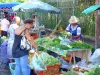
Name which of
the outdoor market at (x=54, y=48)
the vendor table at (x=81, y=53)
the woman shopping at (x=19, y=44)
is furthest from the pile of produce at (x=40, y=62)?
the vendor table at (x=81, y=53)

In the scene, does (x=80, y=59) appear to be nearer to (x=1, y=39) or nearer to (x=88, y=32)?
(x=88, y=32)

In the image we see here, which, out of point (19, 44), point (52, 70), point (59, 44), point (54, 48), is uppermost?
point (19, 44)

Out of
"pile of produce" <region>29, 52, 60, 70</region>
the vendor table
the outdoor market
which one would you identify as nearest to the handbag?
the outdoor market

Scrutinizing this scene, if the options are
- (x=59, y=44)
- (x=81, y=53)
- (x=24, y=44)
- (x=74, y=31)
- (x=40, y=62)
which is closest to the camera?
(x=24, y=44)

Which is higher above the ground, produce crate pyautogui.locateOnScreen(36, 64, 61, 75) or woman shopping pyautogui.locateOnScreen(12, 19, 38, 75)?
woman shopping pyautogui.locateOnScreen(12, 19, 38, 75)

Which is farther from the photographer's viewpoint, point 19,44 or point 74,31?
point 74,31

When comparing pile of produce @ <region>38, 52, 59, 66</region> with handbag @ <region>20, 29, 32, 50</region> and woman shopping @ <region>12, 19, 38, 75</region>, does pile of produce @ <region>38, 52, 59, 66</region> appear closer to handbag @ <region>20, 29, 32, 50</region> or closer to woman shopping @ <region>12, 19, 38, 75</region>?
A: woman shopping @ <region>12, 19, 38, 75</region>

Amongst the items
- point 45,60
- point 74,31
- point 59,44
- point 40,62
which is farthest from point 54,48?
point 74,31

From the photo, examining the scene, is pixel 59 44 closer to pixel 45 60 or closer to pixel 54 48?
pixel 54 48

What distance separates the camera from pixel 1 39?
11609 millimetres

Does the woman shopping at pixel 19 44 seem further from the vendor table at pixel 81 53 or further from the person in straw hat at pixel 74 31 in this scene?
the person in straw hat at pixel 74 31

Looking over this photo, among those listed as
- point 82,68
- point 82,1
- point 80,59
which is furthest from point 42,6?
point 82,68

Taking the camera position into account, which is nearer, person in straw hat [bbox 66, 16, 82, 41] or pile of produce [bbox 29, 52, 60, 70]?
pile of produce [bbox 29, 52, 60, 70]

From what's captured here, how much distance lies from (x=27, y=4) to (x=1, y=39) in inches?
91.3
